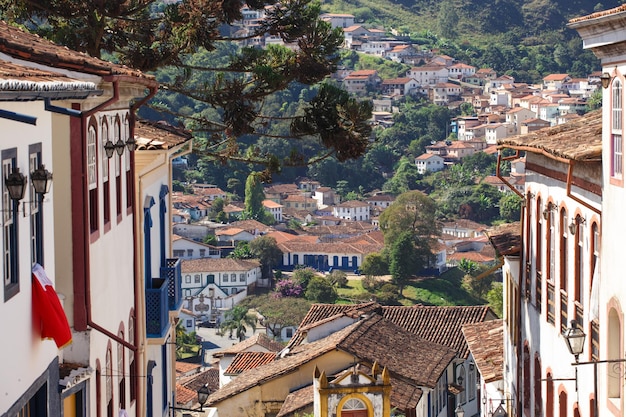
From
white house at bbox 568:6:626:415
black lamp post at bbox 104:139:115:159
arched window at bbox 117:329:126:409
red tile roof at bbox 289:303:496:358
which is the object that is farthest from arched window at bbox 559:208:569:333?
red tile roof at bbox 289:303:496:358

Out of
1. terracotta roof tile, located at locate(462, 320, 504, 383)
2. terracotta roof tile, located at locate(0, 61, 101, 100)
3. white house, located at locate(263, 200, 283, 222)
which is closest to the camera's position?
terracotta roof tile, located at locate(0, 61, 101, 100)

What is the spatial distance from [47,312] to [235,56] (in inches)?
586

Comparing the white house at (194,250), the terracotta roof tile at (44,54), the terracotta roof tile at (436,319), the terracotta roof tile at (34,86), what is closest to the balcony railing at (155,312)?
the terracotta roof tile at (44,54)

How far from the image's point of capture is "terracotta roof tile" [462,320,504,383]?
70.2 ft

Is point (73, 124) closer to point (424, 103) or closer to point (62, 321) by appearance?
point (62, 321)

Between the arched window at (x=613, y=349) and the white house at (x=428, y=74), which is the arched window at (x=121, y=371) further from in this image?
the white house at (x=428, y=74)

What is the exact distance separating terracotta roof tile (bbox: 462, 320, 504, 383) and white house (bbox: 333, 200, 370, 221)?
113764 millimetres

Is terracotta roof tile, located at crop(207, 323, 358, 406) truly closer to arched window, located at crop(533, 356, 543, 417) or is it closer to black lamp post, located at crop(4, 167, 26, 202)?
arched window, located at crop(533, 356, 543, 417)

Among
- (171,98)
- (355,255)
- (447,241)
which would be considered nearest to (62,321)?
(355,255)

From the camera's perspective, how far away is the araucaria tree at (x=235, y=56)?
2019cm

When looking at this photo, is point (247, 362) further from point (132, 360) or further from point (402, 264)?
point (402, 264)

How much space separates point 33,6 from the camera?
20.2 metres

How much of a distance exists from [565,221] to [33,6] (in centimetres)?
1008

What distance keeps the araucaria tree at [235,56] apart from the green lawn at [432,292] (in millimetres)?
73072
